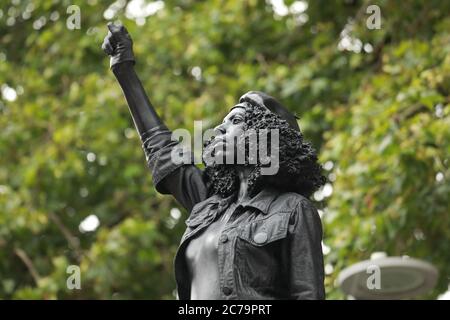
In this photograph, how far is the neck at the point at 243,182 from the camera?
6387mm

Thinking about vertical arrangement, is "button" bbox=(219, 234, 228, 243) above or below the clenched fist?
below

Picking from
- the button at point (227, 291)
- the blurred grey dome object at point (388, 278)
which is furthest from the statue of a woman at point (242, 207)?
the blurred grey dome object at point (388, 278)

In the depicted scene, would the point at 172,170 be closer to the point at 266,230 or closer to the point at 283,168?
the point at 283,168

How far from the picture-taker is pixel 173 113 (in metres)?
14.5

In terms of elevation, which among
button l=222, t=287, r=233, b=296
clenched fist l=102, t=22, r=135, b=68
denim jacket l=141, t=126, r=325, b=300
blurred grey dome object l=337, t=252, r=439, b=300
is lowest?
blurred grey dome object l=337, t=252, r=439, b=300

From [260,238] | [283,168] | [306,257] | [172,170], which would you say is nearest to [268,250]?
[260,238]

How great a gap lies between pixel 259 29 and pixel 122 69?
8.22 metres

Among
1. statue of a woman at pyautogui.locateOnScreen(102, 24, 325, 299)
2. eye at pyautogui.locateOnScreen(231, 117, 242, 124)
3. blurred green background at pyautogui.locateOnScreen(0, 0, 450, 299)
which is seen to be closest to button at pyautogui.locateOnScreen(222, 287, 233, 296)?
statue of a woman at pyautogui.locateOnScreen(102, 24, 325, 299)

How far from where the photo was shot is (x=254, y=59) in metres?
14.8

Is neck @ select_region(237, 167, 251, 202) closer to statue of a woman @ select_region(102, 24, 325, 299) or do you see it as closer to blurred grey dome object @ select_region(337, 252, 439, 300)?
statue of a woman @ select_region(102, 24, 325, 299)

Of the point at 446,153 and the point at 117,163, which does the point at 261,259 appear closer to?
the point at 446,153

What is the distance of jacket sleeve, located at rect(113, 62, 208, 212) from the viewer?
6.70 metres

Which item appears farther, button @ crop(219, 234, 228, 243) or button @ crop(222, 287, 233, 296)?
button @ crop(219, 234, 228, 243)

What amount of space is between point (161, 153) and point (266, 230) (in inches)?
37.9
